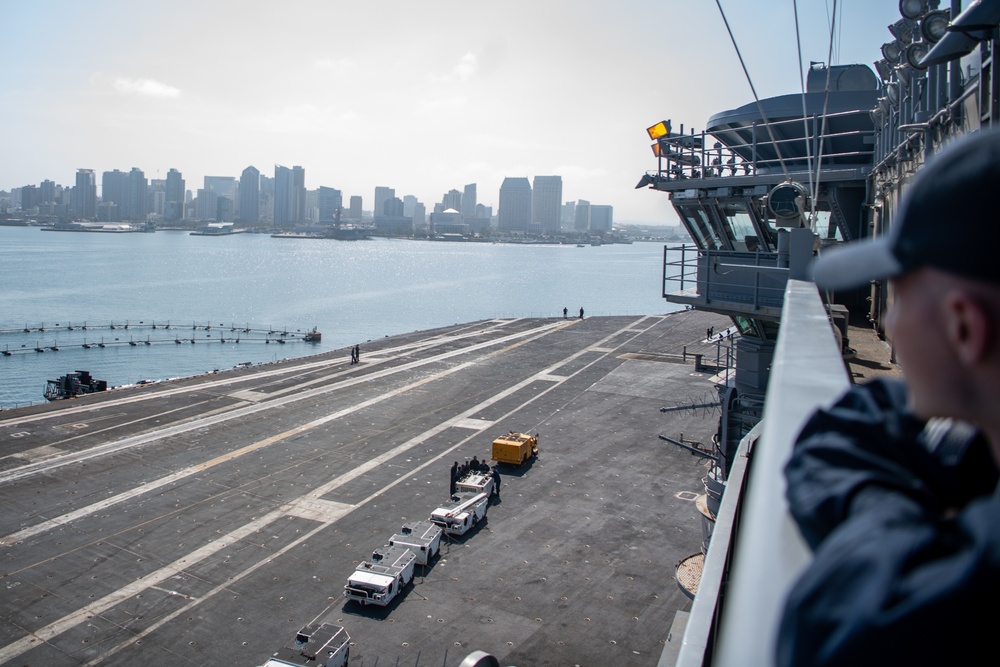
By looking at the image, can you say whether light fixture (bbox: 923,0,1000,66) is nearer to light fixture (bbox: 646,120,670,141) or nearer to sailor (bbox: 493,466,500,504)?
light fixture (bbox: 646,120,670,141)

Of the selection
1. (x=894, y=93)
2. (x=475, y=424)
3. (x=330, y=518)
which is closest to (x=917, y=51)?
(x=894, y=93)

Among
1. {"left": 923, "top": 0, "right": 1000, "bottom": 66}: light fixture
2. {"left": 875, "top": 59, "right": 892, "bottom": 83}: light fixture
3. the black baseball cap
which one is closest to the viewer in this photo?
the black baseball cap

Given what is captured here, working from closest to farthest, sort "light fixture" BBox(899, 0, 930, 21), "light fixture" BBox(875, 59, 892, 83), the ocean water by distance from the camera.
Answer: "light fixture" BBox(899, 0, 930, 21) → "light fixture" BBox(875, 59, 892, 83) → the ocean water

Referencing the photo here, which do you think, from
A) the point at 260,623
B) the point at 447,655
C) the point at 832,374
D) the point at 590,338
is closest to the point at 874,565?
the point at 832,374

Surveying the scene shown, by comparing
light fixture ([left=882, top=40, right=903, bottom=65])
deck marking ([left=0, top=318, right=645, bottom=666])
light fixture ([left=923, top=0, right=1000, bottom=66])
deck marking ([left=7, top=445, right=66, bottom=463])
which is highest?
light fixture ([left=882, top=40, right=903, bottom=65])

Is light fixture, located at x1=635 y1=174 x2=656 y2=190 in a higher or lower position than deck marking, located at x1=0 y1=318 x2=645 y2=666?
higher

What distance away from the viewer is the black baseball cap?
1.04 m

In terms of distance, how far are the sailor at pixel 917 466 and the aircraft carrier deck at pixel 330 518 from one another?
17.3 meters

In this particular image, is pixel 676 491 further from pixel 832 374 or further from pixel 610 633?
pixel 832 374

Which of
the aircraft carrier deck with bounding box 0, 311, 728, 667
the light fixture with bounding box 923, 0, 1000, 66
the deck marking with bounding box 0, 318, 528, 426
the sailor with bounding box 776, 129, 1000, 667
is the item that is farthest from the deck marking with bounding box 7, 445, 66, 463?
the sailor with bounding box 776, 129, 1000, 667

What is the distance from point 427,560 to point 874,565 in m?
21.8

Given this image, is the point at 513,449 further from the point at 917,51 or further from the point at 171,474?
the point at 917,51

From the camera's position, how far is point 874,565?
0.95 metres

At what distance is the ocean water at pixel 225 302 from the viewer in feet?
208
